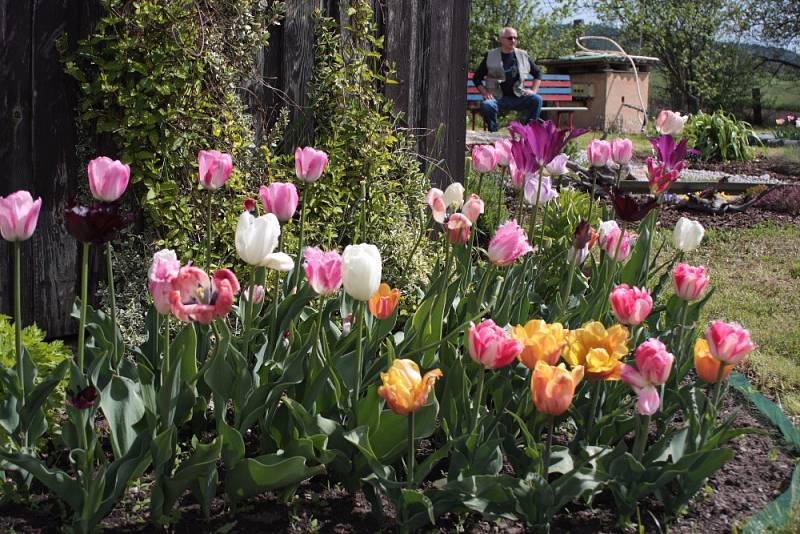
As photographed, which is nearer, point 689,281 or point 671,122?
point 689,281


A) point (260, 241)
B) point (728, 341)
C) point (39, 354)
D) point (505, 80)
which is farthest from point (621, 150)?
point (505, 80)

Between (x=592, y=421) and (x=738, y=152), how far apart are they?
30.4 ft

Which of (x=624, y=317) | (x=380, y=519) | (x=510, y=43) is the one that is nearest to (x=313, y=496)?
(x=380, y=519)

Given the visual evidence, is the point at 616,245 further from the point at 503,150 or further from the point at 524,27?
the point at 524,27

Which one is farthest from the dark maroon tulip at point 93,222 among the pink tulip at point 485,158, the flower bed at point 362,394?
the pink tulip at point 485,158

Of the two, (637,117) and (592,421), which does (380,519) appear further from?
(637,117)

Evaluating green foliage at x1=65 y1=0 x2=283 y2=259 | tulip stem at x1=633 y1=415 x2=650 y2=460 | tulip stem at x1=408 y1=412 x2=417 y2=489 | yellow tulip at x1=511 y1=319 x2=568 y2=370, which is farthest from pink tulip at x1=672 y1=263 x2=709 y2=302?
green foliage at x1=65 y1=0 x2=283 y2=259

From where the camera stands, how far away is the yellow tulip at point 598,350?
1.87m

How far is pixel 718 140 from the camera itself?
34.4ft

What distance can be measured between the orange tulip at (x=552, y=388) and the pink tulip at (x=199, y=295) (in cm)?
62

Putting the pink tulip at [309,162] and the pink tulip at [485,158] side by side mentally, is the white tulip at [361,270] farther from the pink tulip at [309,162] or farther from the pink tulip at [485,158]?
the pink tulip at [485,158]

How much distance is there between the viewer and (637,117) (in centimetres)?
1697

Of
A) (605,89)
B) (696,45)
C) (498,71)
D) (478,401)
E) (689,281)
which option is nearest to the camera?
(478,401)

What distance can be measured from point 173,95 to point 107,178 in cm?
132
